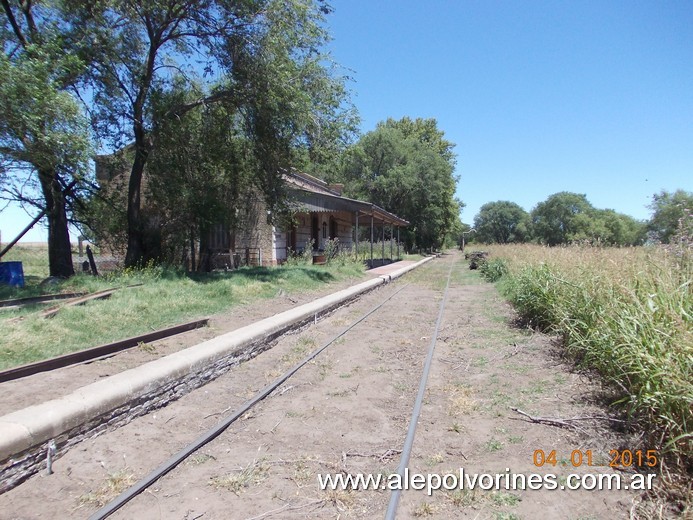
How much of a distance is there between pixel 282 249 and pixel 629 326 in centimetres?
1916

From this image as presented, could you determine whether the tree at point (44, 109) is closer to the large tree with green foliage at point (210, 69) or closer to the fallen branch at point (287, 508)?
the large tree with green foliage at point (210, 69)

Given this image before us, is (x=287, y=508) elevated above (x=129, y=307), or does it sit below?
below

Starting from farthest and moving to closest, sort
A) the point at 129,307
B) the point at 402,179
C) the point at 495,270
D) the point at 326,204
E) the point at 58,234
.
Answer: the point at 402,179, the point at 326,204, the point at 495,270, the point at 58,234, the point at 129,307

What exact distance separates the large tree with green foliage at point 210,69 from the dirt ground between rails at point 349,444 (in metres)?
8.49

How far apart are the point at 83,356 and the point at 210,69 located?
10.7 meters

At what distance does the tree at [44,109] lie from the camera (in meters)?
8.60

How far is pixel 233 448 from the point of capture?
432 centimetres

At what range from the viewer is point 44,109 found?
8844mm

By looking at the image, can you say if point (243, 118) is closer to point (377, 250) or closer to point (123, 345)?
point (123, 345)

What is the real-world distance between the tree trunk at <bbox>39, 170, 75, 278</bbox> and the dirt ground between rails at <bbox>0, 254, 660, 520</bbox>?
335 inches

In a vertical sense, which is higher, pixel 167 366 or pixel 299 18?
pixel 299 18

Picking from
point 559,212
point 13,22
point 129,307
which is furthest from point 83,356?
point 559,212

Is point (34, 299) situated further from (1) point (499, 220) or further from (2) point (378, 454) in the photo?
(1) point (499, 220)

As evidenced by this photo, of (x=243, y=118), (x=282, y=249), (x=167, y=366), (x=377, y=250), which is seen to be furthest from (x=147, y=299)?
(x=377, y=250)
